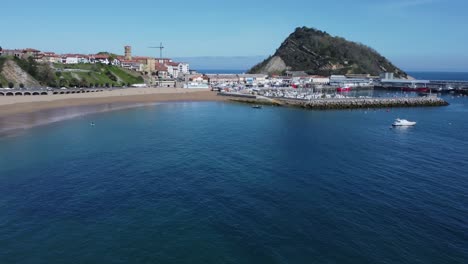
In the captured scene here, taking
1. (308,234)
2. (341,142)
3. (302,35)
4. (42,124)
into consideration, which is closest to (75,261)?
(308,234)

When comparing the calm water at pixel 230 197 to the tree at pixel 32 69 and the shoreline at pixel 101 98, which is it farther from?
the tree at pixel 32 69

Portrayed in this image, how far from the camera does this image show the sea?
14.9 meters

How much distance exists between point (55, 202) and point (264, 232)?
453 inches

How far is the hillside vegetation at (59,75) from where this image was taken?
7106 cm

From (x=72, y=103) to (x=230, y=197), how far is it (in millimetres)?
50255

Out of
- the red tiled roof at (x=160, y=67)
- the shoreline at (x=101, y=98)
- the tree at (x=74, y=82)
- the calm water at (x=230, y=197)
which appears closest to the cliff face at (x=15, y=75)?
the tree at (x=74, y=82)

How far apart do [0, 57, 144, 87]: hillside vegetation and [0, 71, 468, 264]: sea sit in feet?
129

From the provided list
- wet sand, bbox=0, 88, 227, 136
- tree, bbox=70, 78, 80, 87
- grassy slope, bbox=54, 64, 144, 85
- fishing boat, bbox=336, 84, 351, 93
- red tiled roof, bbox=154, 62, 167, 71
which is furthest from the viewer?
red tiled roof, bbox=154, 62, 167, 71

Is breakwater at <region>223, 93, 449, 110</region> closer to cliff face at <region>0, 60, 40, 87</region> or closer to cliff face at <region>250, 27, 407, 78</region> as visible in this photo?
cliff face at <region>0, 60, 40, 87</region>

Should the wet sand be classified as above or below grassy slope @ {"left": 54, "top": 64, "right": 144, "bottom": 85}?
below

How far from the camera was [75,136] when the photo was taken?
119 feet

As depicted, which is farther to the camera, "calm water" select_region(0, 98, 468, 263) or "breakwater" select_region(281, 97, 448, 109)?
"breakwater" select_region(281, 97, 448, 109)

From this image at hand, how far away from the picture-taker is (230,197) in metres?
20.4

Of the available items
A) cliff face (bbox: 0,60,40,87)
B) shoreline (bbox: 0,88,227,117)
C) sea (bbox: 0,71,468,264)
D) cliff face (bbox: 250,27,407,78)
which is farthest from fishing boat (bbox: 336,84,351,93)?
cliff face (bbox: 0,60,40,87)
